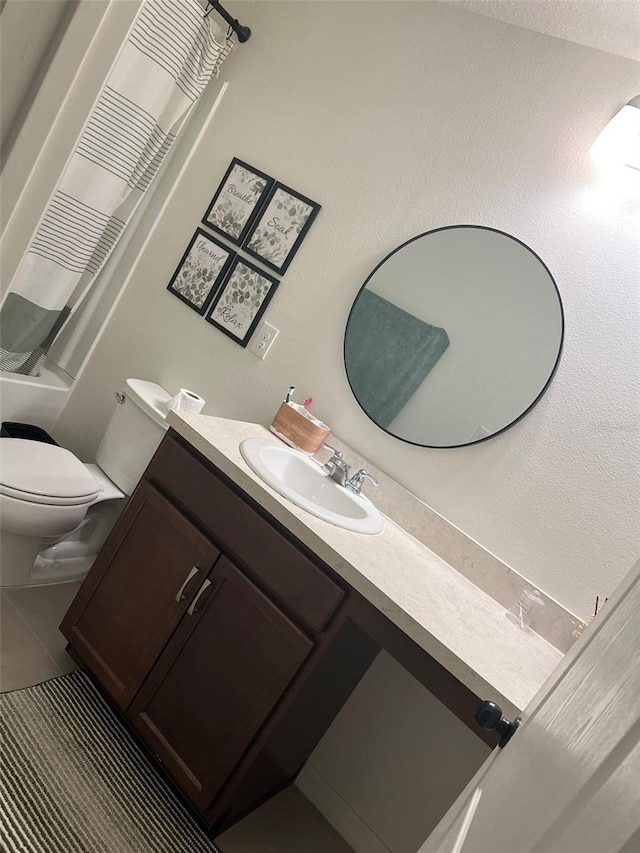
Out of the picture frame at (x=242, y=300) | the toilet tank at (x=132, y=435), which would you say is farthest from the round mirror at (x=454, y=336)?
the toilet tank at (x=132, y=435)

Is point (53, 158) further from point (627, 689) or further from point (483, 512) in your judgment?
point (483, 512)

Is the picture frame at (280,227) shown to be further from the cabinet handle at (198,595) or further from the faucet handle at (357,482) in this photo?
the cabinet handle at (198,595)

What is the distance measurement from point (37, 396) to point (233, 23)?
1584mm

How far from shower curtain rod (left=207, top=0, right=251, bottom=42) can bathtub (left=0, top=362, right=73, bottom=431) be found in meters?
1.49

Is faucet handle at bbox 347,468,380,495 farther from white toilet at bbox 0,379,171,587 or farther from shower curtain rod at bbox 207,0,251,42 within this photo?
shower curtain rod at bbox 207,0,251,42

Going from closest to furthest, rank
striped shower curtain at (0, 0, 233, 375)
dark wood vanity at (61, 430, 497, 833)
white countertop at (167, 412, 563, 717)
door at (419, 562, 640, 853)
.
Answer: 1. door at (419, 562, 640, 853)
2. white countertop at (167, 412, 563, 717)
3. dark wood vanity at (61, 430, 497, 833)
4. striped shower curtain at (0, 0, 233, 375)

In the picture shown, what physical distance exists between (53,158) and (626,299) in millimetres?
1601

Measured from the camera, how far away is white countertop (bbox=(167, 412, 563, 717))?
49.0 inches

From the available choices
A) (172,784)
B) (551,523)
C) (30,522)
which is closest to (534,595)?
(551,523)

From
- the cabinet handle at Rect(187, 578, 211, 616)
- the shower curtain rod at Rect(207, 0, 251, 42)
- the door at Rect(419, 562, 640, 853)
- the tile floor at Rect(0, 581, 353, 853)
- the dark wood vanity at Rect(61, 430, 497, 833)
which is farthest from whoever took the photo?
the shower curtain rod at Rect(207, 0, 251, 42)

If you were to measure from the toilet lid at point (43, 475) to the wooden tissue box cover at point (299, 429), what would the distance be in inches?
25.4

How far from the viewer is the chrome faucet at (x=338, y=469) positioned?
1.88 metres

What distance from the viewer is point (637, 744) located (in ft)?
1.30

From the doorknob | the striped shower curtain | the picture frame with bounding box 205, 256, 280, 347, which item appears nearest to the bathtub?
the striped shower curtain
